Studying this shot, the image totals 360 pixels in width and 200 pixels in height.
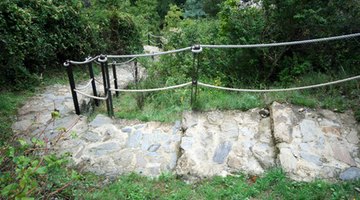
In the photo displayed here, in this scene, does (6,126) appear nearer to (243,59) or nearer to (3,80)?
(3,80)

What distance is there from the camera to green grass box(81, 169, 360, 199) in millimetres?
2881

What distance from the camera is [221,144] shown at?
373cm

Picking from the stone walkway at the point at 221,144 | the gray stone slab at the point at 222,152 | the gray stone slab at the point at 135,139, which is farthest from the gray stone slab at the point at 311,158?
the gray stone slab at the point at 135,139

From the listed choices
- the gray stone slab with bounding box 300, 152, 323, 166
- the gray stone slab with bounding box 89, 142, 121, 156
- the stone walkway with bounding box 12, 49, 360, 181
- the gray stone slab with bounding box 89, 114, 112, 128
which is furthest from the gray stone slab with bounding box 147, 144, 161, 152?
the gray stone slab with bounding box 300, 152, 323, 166

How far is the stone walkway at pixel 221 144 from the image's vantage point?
10.9 feet

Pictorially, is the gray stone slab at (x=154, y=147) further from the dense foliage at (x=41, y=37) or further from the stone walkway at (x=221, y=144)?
the dense foliage at (x=41, y=37)

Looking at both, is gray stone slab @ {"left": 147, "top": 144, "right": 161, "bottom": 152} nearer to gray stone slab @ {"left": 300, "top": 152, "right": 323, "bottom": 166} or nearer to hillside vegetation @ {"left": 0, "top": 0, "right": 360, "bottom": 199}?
hillside vegetation @ {"left": 0, "top": 0, "right": 360, "bottom": 199}

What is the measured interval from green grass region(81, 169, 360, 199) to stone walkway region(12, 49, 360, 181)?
14 cm

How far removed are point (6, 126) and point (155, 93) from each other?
2.66m

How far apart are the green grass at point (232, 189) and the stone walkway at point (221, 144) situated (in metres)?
0.14

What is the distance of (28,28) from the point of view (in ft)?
19.9

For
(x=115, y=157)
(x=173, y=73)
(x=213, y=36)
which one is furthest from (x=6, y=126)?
(x=213, y=36)

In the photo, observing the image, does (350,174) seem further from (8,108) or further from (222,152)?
(8,108)

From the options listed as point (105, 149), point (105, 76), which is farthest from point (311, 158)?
point (105, 76)
